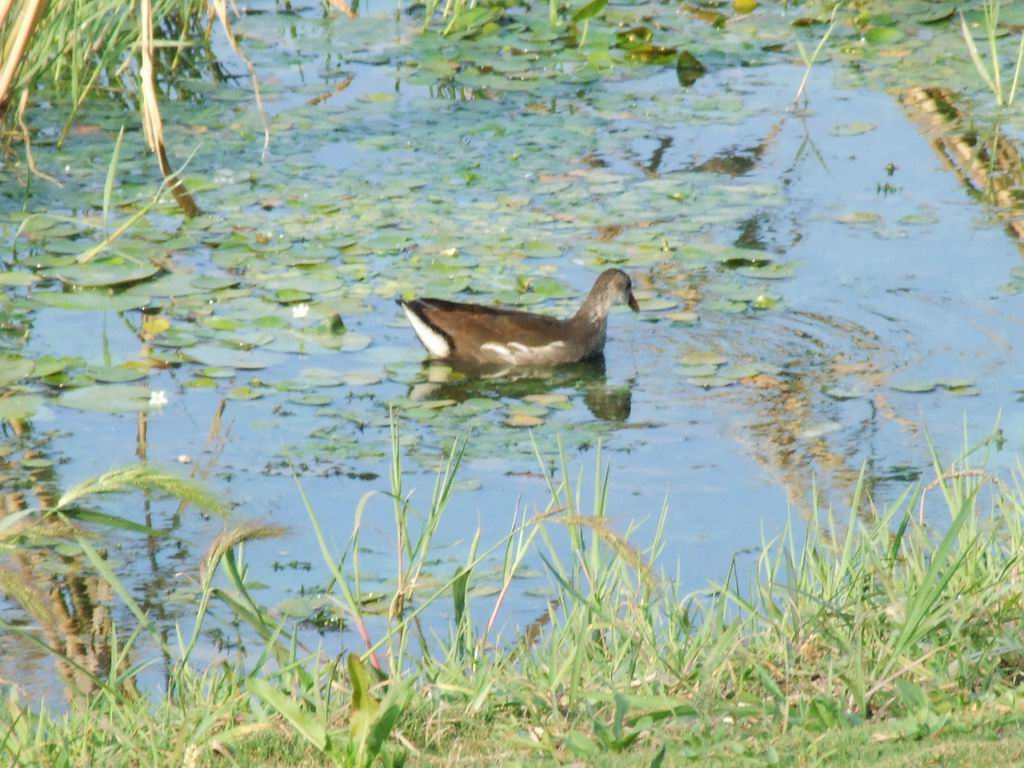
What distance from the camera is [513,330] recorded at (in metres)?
7.63

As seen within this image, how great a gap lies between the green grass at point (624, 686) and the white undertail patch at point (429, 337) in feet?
9.41

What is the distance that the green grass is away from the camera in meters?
3.42

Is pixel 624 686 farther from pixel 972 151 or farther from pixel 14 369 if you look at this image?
pixel 972 151

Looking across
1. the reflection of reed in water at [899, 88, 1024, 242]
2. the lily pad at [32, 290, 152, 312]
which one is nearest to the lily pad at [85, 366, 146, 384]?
the lily pad at [32, 290, 152, 312]

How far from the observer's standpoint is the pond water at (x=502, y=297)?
6.34 metres

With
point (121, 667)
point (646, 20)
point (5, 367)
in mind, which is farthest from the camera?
point (646, 20)

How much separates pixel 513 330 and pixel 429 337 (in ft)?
1.26

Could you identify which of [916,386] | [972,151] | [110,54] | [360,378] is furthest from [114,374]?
[972,151]

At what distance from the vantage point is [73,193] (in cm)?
930

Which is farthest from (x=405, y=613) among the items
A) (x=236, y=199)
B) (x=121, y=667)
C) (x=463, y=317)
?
(x=236, y=199)

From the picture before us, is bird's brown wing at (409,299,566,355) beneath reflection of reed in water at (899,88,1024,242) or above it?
beneath

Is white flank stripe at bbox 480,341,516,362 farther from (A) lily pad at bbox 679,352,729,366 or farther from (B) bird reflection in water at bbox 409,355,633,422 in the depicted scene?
(A) lily pad at bbox 679,352,729,366

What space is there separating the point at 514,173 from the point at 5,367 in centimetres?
345

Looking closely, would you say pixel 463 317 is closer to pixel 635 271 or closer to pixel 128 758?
pixel 635 271
